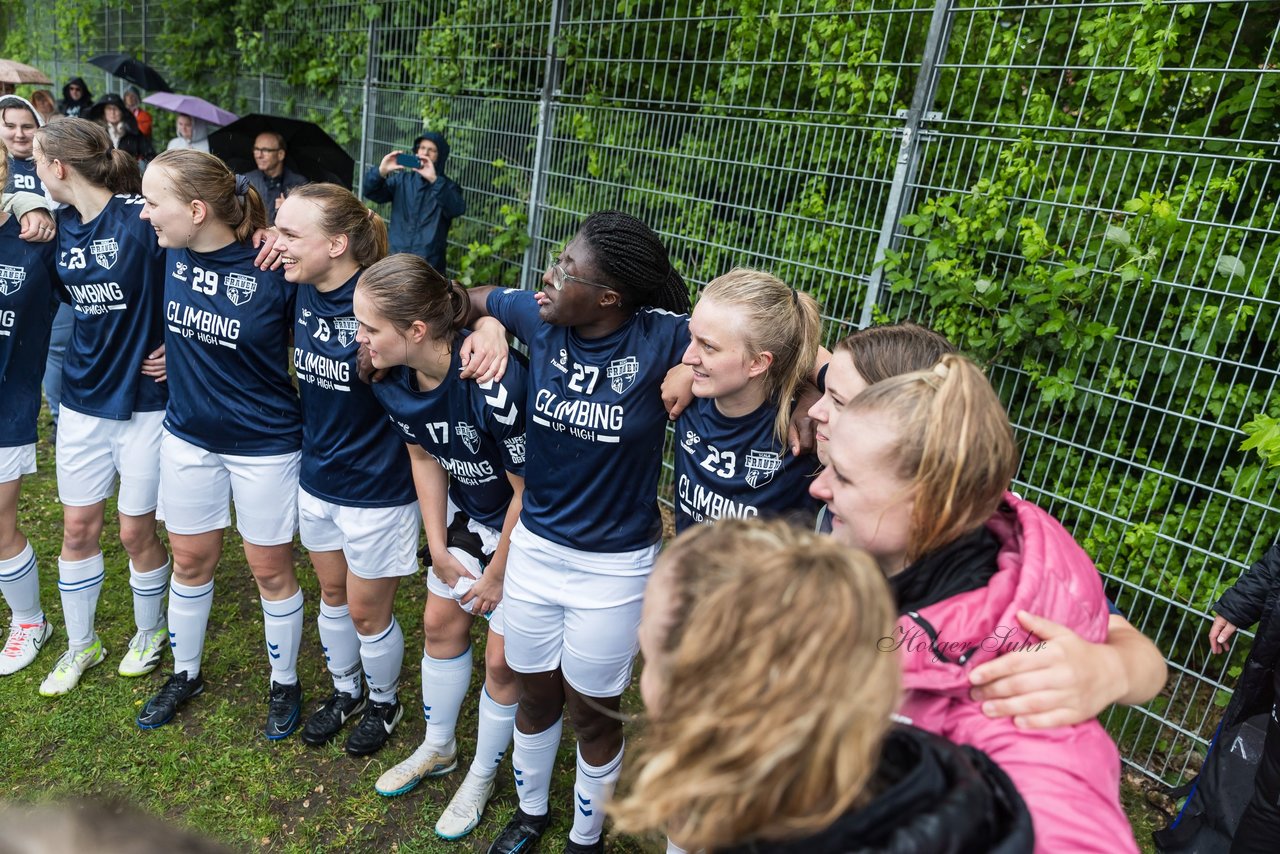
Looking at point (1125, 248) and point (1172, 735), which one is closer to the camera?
point (1125, 248)

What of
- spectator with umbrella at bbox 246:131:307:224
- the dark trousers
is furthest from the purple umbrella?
the dark trousers

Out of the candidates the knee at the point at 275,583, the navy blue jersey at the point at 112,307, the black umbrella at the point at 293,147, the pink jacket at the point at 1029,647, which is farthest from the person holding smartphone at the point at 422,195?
the pink jacket at the point at 1029,647

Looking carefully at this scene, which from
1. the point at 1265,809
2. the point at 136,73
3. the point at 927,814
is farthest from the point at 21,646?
the point at 136,73

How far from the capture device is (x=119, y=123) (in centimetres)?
880

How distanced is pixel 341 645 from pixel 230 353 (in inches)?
45.3

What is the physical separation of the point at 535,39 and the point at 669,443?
294 centimetres

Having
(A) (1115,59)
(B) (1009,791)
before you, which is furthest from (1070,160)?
(B) (1009,791)

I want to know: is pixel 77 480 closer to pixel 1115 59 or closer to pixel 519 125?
pixel 519 125

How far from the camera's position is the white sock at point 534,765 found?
2.63m

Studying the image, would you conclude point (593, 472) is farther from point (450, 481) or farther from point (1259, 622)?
point (1259, 622)

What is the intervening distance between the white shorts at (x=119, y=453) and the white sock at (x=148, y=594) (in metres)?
0.30

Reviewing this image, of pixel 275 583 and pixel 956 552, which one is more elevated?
pixel 956 552

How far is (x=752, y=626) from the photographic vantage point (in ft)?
2.93

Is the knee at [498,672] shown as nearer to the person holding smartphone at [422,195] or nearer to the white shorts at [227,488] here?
the white shorts at [227,488]
